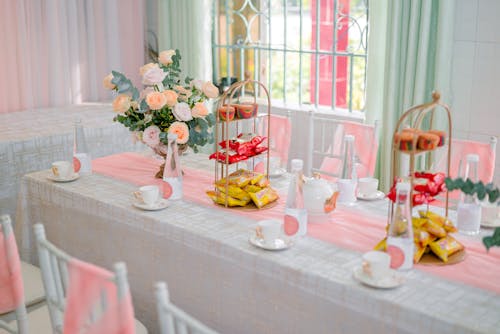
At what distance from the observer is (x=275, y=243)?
1.86 m

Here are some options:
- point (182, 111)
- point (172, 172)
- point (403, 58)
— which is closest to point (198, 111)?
point (182, 111)

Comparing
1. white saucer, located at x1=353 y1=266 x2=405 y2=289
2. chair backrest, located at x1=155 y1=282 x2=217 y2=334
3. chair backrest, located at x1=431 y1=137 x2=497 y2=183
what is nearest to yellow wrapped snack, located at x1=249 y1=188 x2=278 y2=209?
white saucer, located at x1=353 y1=266 x2=405 y2=289

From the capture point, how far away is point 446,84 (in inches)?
126

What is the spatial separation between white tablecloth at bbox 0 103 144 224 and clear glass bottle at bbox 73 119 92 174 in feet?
1.95

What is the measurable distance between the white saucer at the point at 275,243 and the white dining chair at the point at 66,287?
42cm

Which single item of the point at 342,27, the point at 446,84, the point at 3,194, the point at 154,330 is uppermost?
the point at 342,27

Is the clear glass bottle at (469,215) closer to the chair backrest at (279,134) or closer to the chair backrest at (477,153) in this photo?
the chair backrest at (477,153)

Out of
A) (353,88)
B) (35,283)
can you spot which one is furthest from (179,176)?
(353,88)

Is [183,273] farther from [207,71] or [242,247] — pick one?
[207,71]

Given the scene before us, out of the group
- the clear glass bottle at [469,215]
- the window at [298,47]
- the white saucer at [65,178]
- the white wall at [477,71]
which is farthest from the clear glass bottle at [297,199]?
the window at [298,47]

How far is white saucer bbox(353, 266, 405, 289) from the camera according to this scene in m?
1.59

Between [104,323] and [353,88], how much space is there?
9.59 feet

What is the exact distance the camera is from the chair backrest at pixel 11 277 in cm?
178

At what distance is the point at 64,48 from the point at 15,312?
8.60 ft
